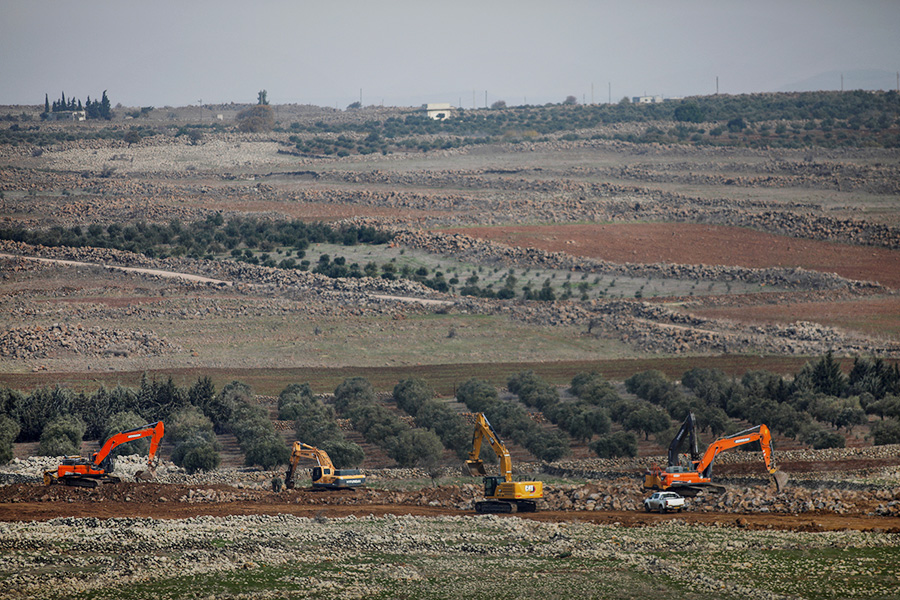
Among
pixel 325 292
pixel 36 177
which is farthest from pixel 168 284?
pixel 36 177

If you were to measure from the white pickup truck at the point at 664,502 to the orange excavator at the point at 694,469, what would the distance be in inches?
62.3

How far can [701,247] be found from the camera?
3836 inches

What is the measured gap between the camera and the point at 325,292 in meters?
80.2

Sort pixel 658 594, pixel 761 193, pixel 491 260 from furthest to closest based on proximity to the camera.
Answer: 1. pixel 761 193
2. pixel 491 260
3. pixel 658 594

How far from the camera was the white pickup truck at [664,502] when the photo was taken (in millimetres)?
31422

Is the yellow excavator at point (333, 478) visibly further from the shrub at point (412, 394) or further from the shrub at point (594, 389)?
the shrub at point (594, 389)

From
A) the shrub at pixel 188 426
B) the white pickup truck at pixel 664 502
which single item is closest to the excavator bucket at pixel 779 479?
the white pickup truck at pixel 664 502

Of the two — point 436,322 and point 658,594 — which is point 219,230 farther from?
point 658,594

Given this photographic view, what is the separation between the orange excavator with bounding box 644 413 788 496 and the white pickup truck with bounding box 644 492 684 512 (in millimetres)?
1582

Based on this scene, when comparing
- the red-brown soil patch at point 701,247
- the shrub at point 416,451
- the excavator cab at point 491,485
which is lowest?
the shrub at point 416,451

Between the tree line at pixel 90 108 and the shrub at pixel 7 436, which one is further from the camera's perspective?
the tree line at pixel 90 108

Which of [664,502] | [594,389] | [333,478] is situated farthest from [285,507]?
[594,389]

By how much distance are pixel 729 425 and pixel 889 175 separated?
303 ft

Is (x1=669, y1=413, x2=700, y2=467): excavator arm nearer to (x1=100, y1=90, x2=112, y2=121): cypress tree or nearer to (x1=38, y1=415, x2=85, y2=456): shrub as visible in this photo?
(x1=38, y1=415, x2=85, y2=456): shrub
